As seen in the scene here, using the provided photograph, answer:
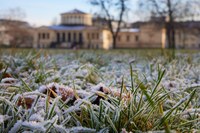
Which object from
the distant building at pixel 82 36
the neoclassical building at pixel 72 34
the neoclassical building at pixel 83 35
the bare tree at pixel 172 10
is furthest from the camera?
the neoclassical building at pixel 72 34

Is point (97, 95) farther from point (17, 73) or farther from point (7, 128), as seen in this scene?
point (17, 73)

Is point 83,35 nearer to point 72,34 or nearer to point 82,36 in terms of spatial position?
point 82,36

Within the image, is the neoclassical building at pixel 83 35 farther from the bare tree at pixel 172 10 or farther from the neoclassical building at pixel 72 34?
the bare tree at pixel 172 10

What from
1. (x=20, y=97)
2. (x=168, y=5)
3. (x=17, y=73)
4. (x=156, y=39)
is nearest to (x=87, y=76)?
(x=17, y=73)

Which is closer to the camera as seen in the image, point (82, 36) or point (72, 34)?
point (82, 36)

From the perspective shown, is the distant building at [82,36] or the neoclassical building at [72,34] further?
the neoclassical building at [72,34]

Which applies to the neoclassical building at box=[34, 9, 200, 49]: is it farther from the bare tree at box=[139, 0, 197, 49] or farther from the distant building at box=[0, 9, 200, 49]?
the bare tree at box=[139, 0, 197, 49]

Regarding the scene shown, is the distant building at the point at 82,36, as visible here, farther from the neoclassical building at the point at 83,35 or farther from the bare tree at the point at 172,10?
the bare tree at the point at 172,10

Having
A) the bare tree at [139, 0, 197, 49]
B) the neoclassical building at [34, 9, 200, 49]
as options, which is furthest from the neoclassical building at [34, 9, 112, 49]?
the bare tree at [139, 0, 197, 49]

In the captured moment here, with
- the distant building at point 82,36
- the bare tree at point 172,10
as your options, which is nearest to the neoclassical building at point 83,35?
the distant building at point 82,36

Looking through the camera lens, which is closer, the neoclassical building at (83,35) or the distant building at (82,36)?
the distant building at (82,36)

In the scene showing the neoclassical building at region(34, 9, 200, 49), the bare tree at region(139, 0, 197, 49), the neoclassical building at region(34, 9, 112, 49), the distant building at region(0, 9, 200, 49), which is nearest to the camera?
the bare tree at region(139, 0, 197, 49)

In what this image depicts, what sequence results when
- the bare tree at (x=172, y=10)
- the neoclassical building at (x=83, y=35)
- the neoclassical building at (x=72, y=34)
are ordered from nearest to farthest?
the bare tree at (x=172, y=10)
the neoclassical building at (x=83, y=35)
the neoclassical building at (x=72, y=34)

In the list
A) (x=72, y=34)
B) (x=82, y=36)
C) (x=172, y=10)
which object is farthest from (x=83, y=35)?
(x=172, y=10)
